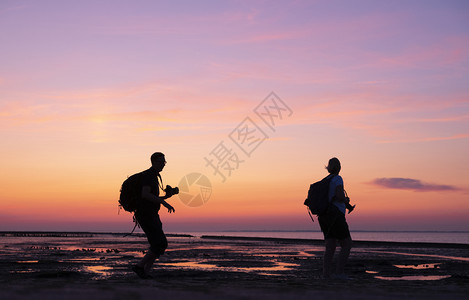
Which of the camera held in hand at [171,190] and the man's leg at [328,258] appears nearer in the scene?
the camera held in hand at [171,190]

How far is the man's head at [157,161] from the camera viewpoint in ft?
26.9

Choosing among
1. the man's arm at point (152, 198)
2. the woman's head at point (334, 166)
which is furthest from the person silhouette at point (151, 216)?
the woman's head at point (334, 166)

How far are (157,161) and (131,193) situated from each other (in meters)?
0.65

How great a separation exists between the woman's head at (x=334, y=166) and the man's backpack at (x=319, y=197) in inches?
5.9

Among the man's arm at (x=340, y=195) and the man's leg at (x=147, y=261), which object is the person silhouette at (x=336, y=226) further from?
the man's leg at (x=147, y=261)

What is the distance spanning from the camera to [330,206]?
8.67m

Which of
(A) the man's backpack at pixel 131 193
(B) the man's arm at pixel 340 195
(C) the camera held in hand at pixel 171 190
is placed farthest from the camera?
(B) the man's arm at pixel 340 195

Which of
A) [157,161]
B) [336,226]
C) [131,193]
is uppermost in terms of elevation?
[157,161]

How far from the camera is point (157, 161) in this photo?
8.20 meters

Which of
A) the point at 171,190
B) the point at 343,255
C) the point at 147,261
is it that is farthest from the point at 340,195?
the point at 147,261

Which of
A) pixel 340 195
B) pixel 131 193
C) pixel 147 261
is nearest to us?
pixel 147 261

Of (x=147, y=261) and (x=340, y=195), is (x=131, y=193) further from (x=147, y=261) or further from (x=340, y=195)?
(x=340, y=195)

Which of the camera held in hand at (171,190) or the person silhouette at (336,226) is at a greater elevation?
the camera held in hand at (171,190)

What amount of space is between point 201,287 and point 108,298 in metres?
1.45
